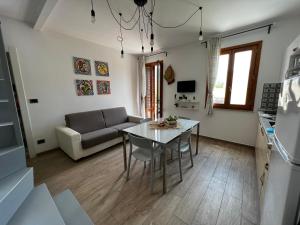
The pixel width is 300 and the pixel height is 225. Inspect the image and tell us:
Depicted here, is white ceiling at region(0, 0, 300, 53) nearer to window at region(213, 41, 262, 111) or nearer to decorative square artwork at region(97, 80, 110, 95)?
window at region(213, 41, 262, 111)

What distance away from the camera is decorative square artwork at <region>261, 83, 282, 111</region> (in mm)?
2430

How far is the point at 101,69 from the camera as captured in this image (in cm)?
361

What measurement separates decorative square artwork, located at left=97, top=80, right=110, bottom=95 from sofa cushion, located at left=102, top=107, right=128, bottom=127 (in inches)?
22.1

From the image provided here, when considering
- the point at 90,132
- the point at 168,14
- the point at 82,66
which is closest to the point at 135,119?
the point at 90,132

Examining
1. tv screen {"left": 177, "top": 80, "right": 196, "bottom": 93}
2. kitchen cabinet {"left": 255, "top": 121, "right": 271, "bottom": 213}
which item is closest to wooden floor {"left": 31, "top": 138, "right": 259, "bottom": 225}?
kitchen cabinet {"left": 255, "top": 121, "right": 271, "bottom": 213}

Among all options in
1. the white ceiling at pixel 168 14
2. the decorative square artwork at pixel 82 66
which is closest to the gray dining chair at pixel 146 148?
the white ceiling at pixel 168 14

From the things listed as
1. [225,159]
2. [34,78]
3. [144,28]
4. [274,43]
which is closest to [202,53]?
[274,43]

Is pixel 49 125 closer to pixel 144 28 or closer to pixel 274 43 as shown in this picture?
pixel 144 28

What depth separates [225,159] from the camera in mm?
2498

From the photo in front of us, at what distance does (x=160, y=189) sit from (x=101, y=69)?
3284 millimetres

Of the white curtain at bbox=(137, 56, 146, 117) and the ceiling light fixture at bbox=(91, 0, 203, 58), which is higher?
the ceiling light fixture at bbox=(91, 0, 203, 58)

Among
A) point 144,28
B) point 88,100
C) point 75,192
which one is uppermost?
point 144,28

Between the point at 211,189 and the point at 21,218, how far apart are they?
197 cm

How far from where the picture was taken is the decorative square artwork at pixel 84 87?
322 centimetres
